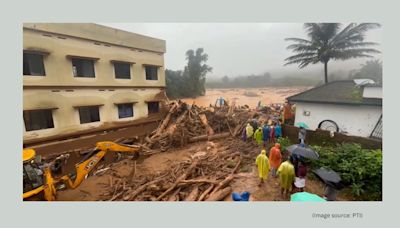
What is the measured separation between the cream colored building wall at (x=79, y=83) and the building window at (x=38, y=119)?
0.40ft

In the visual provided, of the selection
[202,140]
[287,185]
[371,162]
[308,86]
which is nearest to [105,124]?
[202,140]

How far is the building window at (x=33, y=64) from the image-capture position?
197 inches

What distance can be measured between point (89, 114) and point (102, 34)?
2944 mm

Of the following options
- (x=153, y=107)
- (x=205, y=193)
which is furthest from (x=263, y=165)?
(x=153, y=107)

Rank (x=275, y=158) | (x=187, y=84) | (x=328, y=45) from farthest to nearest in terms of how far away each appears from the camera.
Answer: (x=187, y=84) < (x=328, y=45) < (x=275, y=158)

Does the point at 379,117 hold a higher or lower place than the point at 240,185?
higher

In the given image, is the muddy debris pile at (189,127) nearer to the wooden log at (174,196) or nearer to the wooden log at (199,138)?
the wooden log at (199,138)

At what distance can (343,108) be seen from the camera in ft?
19.8

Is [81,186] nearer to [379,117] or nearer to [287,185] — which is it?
[287,185]

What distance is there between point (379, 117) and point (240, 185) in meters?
4.94

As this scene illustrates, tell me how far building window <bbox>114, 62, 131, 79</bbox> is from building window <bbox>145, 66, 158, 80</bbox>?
0.81 metres

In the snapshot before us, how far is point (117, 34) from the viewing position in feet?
21.0

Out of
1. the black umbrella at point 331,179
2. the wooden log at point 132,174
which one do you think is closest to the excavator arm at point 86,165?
the wooden log at point 132,174

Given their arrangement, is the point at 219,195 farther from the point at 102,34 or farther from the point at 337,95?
the point at 102,34
